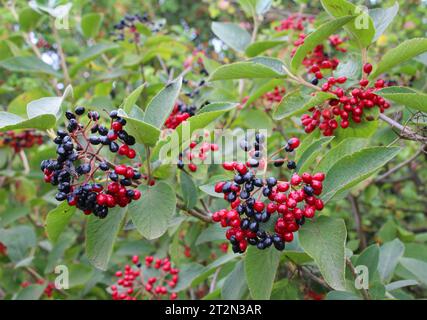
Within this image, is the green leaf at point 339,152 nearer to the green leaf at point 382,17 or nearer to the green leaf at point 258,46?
the green leaf at point 382,17

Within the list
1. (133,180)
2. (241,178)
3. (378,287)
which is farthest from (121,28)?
(378,287)

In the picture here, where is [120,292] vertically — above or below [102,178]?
below

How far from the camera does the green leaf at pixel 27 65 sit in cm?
266

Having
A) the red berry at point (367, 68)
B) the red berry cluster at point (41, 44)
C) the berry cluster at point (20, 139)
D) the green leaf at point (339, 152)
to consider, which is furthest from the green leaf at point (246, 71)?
the red berry cluster at point (41, 44)

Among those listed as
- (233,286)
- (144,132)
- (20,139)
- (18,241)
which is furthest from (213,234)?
(20,139)

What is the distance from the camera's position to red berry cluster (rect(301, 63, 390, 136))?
5.73 ft

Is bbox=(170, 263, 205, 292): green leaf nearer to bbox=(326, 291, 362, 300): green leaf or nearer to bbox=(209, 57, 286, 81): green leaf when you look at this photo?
bbox=(326, 291, 362, 300): green leaf

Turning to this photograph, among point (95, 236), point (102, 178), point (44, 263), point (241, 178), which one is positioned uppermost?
point (241, 178)

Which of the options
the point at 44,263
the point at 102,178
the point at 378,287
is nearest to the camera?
the point at 102,178

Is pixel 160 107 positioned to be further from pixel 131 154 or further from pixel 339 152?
pixel 339 152

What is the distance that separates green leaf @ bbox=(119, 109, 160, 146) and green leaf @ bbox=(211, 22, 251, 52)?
→ 3.82ft

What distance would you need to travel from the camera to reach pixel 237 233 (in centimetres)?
148
